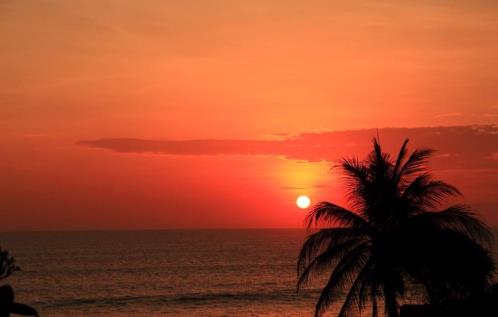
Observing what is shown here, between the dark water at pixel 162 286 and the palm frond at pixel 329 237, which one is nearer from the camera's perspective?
the palm frond at pixel 329 237

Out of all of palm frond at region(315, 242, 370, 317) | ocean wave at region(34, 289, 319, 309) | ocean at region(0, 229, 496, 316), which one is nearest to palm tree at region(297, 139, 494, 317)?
palm frond at region(315, 242, 370, 317)

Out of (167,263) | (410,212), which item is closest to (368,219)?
(410,212)

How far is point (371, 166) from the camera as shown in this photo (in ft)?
69.8

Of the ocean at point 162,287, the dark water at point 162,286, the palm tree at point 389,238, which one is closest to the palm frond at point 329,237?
the palm tree at point 389,238

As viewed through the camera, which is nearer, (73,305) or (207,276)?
(73,305)

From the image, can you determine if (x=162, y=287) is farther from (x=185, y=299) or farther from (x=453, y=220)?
(x=453, y=220)

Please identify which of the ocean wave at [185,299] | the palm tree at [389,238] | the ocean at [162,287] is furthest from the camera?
the ocean wave at [185,299]

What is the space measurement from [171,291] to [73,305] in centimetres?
1454

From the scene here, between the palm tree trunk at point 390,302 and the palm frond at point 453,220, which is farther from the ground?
the palm frond at point 453,220

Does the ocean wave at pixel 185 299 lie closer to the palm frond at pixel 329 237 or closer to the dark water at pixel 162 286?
the dark water at pixel 162 286

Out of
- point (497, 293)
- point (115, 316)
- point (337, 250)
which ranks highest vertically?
point (337, 250)

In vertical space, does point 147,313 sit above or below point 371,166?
below

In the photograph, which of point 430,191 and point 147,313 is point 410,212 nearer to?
point 430,191

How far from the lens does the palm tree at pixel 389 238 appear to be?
64.0 feet
